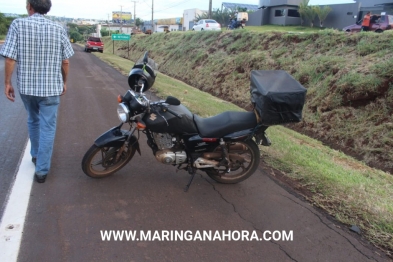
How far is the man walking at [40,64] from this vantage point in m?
3.60

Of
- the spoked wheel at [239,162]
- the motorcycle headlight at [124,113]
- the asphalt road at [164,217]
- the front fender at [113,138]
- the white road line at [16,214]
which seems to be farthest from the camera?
the spoked wheel at [239,162]

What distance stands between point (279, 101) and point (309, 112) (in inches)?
256

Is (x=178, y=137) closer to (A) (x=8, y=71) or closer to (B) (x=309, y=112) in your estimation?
(A) (x=8, y=71)

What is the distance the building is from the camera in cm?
3762

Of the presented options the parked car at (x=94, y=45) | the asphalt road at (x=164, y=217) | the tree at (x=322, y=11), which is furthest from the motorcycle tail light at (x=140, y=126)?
the tree at (x=322, y=11)

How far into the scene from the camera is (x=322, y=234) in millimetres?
3299

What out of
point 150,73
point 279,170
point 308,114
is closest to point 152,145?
point 150,73

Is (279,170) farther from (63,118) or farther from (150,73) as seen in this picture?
(63,118)

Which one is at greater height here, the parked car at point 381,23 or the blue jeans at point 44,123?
the parked car at point 381,23

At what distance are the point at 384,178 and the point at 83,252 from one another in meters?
4.82

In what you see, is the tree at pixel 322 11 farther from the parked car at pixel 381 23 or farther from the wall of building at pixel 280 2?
the parked car at pixel 381 23

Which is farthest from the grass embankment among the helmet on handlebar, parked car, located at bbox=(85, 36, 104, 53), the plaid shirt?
parked car, located at bbox=(85, 36, 104, 53)

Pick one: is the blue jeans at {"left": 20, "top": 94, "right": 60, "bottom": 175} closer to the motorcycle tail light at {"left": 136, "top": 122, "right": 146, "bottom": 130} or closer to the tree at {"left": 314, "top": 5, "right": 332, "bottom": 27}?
the motorcycle tail light at {"left": 136, "top": 122, "right": 146, "bottom": 130}

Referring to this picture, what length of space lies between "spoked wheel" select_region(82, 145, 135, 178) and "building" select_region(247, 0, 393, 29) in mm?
39706
